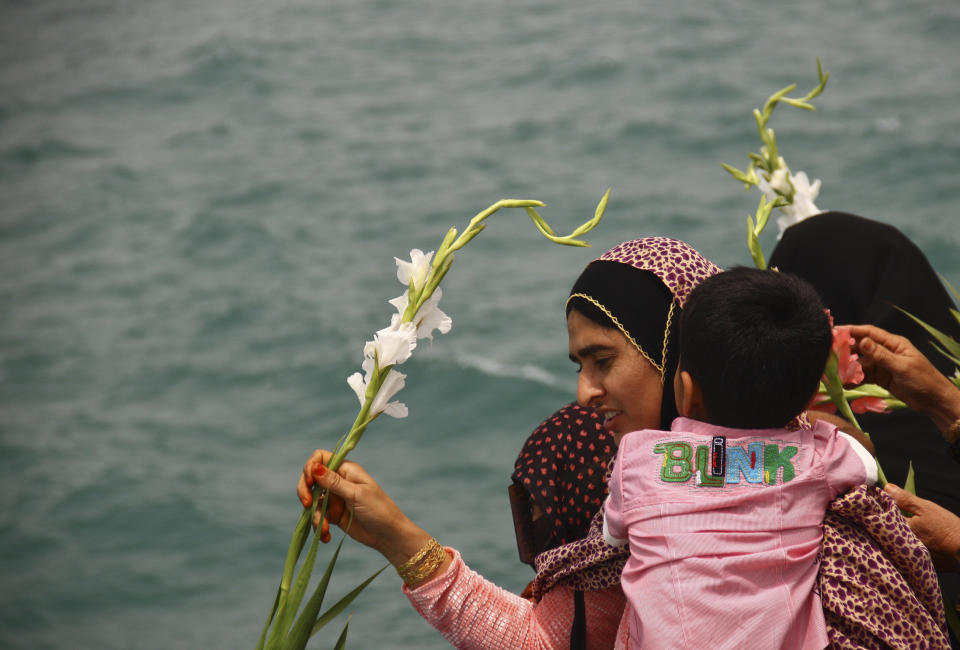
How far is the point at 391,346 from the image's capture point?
152cm

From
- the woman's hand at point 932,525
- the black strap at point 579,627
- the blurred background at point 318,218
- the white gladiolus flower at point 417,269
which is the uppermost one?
the white gladiolus flower at point 417,269

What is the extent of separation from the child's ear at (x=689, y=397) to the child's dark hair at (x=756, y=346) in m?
0.01

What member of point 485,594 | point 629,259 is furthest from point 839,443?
point 485,594

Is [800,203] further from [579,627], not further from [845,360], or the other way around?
[579,627]

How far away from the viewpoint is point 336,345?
801 cm

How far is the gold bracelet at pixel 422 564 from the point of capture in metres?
1.81

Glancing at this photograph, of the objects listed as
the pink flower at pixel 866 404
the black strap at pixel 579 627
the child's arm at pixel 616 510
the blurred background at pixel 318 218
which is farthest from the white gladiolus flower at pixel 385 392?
the blurred background at pixel 318 218

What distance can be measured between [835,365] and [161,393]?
675cm

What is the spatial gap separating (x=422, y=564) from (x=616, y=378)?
17.1 inches

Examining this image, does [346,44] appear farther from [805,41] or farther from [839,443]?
[839,443]

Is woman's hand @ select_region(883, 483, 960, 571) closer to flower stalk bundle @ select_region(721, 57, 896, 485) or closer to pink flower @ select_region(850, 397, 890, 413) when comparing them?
flower stalk bundle @ select_region(721, 57, 896, 485)

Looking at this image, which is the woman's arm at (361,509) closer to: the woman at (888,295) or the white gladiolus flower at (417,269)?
the white gladiolus flower at (417,269)

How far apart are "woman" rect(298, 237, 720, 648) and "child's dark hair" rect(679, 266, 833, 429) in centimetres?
30

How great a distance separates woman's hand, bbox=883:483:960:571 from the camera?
165cm
